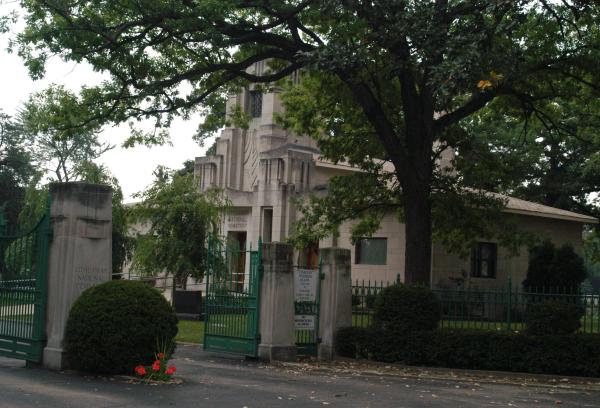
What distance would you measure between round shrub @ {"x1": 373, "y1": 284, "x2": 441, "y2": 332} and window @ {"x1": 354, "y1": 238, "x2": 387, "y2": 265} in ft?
55.4

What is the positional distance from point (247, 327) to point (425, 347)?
3995mm

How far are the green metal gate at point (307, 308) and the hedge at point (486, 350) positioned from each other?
1.08 meters

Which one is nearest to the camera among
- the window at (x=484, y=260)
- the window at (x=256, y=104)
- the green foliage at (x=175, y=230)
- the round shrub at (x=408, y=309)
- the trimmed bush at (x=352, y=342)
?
the round shrub at (x=408, y=309)

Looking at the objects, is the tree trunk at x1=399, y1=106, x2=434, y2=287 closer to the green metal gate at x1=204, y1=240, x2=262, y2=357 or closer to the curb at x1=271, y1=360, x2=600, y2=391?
the curb at x1=271, y1=360, x2=600, y2=391

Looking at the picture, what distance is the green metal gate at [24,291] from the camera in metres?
14.6

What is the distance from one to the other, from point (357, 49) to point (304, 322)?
6.40 metres

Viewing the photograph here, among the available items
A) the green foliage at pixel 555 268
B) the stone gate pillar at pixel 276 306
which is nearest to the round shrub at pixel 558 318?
the stone gate pillar at pixel 276 306

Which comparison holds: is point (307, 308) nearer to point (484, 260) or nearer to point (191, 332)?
point (191, 332)

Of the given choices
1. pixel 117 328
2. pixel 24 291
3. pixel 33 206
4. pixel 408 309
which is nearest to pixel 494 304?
pixel 408 309

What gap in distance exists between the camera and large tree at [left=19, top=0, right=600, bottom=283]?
57.1 feet

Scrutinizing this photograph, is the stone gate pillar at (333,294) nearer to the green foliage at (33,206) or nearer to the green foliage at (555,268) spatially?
the green foliage at (555,268)

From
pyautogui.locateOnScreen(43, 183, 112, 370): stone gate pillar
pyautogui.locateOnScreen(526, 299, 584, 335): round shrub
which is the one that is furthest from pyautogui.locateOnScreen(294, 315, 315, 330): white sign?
pyautogui.locateOnScreen(43, 183, 112, 370): stone gate pillar

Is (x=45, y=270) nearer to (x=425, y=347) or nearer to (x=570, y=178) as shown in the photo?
(x=425, y=347)

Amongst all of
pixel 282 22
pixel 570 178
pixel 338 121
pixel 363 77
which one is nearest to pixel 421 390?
pixel 363 77
